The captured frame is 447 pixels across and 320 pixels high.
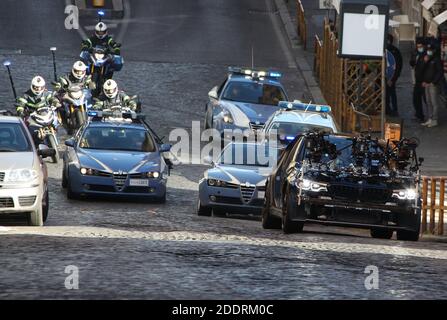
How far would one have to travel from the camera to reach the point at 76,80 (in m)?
33.9

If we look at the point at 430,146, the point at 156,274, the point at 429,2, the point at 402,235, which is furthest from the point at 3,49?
the point at 156,274

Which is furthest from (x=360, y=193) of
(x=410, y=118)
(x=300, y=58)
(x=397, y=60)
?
(x=300, y=58)

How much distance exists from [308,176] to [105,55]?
1768cm

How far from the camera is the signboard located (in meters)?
29.2

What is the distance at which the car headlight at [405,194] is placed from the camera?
20438 mm

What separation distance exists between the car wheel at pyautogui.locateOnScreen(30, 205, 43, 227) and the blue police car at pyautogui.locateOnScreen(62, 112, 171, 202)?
427cm

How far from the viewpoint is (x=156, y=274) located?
15.6 m

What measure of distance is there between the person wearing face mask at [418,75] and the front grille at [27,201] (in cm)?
1675

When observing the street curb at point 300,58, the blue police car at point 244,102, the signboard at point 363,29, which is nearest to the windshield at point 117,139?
the signboard at point 363,29

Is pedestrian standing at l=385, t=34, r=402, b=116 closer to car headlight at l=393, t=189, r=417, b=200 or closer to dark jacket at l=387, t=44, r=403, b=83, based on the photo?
dark jacket at l=387, t=44, r=403, b=83

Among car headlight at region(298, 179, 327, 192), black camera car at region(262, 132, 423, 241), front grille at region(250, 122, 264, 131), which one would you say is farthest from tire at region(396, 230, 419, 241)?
front grille at region(250, 122, 264, 131)

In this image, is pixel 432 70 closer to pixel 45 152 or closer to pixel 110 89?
pixel 110 89

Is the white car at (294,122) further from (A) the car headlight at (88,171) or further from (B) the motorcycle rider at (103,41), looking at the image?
(B) the motorcycle rider at (103,41)
